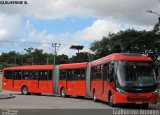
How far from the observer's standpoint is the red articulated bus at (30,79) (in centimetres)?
4134

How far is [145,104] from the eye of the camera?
23328 millimetres

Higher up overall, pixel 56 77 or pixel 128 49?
pixel 128 49

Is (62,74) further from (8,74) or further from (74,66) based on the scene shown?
(8,74)

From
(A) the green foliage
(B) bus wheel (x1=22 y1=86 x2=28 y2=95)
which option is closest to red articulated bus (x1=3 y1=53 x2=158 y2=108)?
(B) bus wheel (x1=22 y1=86 x2=28 y2=95)

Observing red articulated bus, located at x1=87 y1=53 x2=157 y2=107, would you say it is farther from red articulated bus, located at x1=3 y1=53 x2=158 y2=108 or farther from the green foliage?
the green foliage

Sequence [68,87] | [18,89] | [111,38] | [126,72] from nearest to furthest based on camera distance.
→ [126,72] → [68,87] → [18,89] → [111,38]

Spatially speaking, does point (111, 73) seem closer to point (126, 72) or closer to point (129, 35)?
point (126, 72)

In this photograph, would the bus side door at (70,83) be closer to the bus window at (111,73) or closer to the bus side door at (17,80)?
the bus side door at (17,80)

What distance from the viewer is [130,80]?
74.1 ft

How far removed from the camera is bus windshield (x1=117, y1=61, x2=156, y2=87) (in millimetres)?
22516

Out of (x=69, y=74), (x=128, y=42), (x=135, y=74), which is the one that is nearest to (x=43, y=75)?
(x=69, y=74)

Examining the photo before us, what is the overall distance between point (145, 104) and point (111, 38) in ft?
232

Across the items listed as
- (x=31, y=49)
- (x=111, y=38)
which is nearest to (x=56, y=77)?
(x=111, y=38)

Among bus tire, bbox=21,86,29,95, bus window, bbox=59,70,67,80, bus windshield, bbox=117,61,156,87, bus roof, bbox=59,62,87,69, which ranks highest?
bus roof, bbox=59,62,87,69
